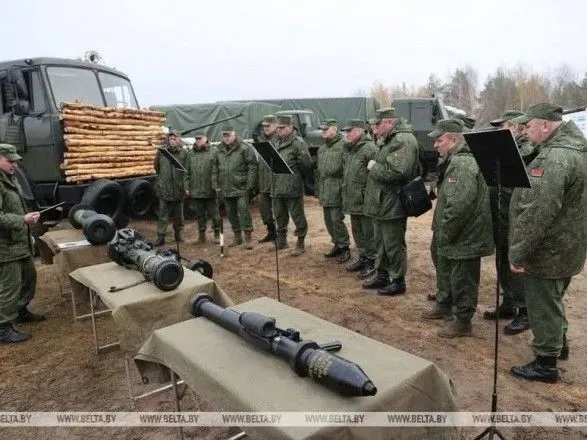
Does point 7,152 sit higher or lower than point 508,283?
higher

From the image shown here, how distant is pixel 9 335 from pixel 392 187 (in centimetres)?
419

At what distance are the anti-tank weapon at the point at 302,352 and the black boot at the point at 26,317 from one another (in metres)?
3.52

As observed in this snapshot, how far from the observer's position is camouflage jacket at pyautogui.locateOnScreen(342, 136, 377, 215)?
6188mm

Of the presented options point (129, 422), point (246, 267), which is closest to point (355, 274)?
point (246, 267)

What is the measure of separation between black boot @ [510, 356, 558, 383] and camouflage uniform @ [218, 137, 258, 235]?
530 centimetres

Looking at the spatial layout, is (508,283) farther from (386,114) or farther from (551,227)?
(386,114)

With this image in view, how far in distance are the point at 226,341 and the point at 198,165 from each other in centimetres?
628

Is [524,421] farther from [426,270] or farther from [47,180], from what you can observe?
[47,180]

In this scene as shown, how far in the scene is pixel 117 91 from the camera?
8.48 meters

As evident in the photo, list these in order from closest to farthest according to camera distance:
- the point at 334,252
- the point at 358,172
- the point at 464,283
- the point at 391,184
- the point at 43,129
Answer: the point at 464,283, the point at 391,184, the point at 358,172, the point at 43,129, the point at 334,252

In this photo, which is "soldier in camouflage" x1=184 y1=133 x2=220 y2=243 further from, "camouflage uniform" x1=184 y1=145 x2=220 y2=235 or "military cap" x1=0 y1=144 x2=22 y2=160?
"military cap" x1=0 y1=144 x2=22 y2=160

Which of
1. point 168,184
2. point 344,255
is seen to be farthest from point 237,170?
point 344,255

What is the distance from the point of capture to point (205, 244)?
8.56m

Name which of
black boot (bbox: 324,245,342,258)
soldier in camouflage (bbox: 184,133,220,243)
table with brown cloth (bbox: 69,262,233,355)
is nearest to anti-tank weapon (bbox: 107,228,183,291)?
table with brown cloth (bbox: 69,262,233,355)
